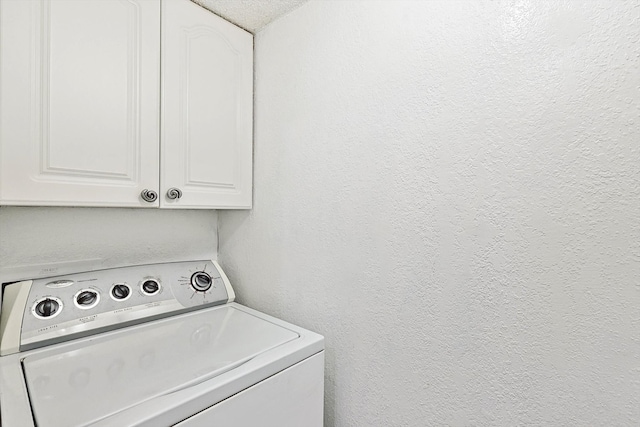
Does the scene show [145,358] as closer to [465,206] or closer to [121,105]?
[121,105]

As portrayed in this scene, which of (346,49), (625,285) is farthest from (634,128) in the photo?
(346,49)

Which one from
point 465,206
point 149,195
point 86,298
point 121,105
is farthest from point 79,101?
point 465,206

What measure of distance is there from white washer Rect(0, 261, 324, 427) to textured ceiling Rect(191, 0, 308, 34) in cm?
109

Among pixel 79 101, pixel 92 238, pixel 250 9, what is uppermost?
pixel 250 9

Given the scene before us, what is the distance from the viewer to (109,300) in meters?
1.05

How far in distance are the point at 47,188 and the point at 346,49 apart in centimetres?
101

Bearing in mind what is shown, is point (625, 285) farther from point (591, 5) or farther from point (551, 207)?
point (591, 5)

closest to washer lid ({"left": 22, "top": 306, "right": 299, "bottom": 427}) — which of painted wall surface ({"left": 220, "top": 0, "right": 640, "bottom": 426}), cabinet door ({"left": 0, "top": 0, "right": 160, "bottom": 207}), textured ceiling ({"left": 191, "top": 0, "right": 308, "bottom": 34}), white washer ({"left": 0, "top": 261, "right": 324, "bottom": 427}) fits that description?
white washer ({"left": 0, "top": 261, "right": 324, "bottom": 427})

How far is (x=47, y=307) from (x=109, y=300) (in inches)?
6.4

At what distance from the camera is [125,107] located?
0.95 m

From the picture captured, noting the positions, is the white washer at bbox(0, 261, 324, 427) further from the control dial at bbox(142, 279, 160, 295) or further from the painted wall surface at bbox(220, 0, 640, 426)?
the painted wall surface at bbox(220, 0, 640, 426)

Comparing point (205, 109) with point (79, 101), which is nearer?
point (79, 101)

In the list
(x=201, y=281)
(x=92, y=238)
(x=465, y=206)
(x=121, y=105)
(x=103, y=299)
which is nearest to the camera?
(x=465, y=206)

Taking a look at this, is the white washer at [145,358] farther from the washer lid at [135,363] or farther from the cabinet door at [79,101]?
the cabinet door at [79,101]
